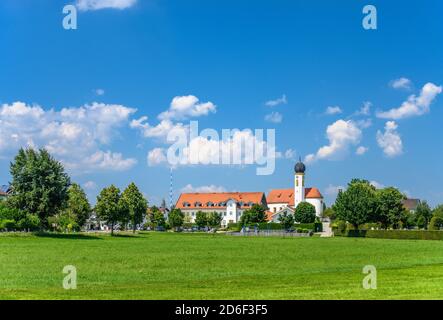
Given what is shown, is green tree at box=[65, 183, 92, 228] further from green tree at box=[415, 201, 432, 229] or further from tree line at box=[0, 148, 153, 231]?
green tree at box=[415, 201, 432, 229]

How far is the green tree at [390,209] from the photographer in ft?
397

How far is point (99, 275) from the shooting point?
84.0 ft

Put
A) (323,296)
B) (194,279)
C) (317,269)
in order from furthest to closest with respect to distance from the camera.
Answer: (317,269)
(194,279)
(323,296)

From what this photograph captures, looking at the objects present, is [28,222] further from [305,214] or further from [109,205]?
[305,214]

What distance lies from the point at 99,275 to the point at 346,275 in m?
11.4

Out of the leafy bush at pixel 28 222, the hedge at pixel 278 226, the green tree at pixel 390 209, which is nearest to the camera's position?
the leafy bush at pixel 28 222

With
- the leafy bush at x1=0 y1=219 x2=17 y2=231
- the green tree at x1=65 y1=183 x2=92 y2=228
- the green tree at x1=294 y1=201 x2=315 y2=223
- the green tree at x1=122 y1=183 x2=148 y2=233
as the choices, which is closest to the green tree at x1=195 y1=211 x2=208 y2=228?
the green tree at x1=294 y1=201 x2=315 y2=223

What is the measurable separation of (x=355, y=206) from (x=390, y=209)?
1125 cm

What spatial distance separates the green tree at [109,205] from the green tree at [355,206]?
46740 millimetres

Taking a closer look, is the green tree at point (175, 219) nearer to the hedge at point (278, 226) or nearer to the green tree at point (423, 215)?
the hedge at point (278, 226)

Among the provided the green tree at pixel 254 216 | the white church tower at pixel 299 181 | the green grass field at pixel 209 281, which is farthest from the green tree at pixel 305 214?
the green grass field at pixel 209 281

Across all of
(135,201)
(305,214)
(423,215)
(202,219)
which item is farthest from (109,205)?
(423,215)
